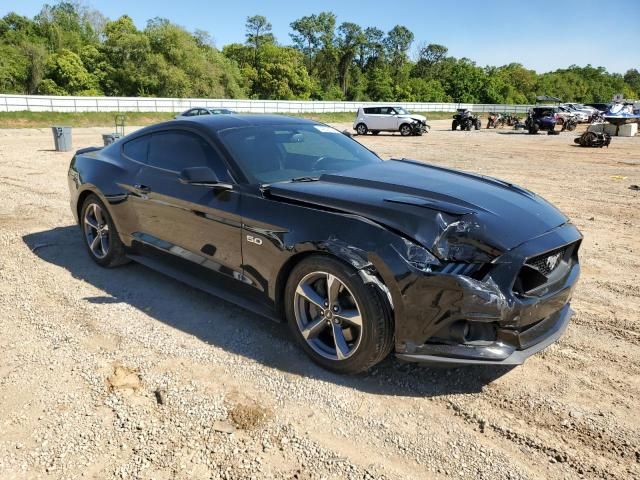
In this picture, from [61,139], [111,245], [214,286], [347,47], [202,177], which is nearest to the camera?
[202,177]

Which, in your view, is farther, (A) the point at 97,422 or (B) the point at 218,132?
(B) the point at 218,132

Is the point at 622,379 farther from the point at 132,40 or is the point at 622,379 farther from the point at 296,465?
the point at 132,40

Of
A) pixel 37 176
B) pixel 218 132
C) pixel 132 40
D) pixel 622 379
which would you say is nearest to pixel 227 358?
pixel 218 132

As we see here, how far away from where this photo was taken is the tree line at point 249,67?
52.4 meters

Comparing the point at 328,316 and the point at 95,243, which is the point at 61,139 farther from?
the point at 328,316

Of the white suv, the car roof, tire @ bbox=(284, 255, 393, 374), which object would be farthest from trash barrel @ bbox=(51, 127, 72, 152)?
the white suv

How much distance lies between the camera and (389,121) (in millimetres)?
29625

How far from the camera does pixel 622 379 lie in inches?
124

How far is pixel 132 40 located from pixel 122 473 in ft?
190

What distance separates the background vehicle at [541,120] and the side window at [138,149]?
1228 inches

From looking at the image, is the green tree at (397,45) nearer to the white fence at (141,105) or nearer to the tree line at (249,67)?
the tree line at (249,67)

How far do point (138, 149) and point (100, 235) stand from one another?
100 cm

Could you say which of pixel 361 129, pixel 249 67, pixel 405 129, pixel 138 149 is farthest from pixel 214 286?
pixel 249 67

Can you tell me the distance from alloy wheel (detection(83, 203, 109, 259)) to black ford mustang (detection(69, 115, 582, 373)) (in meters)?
0.55
